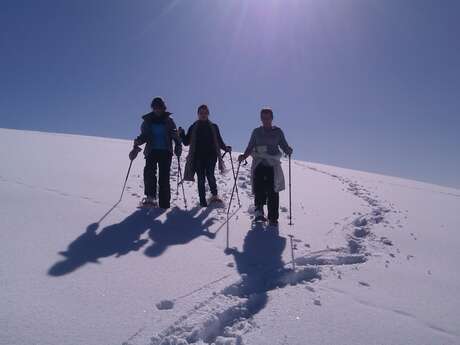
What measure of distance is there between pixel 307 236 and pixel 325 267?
4.34 ft

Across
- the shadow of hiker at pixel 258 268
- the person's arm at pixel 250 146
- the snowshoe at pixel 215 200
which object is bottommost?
the shadow of hiker at pixel 258 268

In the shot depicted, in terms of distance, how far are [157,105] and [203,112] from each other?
0.84 meters

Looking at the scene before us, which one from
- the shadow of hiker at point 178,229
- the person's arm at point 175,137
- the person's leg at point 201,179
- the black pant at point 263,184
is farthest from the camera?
the person's leg at point 201,179

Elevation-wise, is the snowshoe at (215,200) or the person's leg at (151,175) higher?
the person's leg at (151,175)

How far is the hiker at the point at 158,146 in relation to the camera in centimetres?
602

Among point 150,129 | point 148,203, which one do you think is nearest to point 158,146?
point 150,129

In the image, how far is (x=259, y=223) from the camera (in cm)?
568

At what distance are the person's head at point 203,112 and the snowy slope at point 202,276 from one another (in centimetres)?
166

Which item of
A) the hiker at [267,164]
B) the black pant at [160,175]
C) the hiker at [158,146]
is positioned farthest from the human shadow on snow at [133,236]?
the hiker at [267,164]

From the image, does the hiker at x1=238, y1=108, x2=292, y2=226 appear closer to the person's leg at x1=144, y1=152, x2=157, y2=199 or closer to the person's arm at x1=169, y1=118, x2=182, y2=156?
the person's arm at x1=169, y1=118, x2=182, y2=156

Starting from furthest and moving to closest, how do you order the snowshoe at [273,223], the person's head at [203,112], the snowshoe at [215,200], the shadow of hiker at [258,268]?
the snowshoe at [215,200], the person's head at [203,112], the snowshoe at [273,223], the shadow of hiker at [258,268]

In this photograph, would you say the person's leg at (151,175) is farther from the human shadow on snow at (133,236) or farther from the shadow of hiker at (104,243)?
the shadow of hiker at (104,243)

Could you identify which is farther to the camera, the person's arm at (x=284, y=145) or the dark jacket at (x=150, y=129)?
the dark jacket at (x=150, y=129)

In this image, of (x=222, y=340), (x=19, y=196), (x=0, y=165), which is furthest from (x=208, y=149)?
(x=222, y=340)
